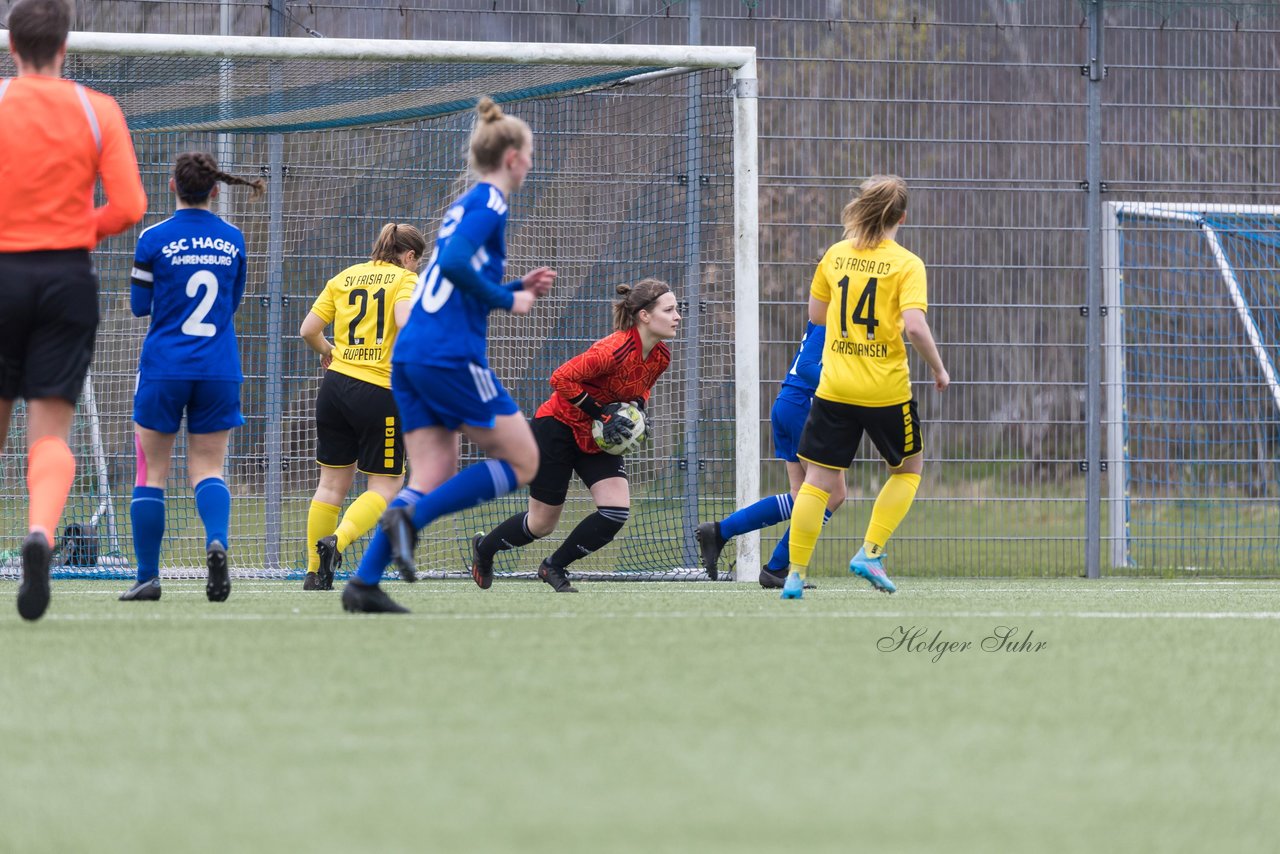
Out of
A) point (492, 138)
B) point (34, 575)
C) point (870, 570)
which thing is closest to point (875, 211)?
point (870, 570)

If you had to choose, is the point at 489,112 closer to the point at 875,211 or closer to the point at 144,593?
the point at 875,211

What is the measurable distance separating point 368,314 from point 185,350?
174 centimetres

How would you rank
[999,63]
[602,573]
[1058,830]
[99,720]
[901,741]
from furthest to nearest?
[999,63] → [602,573] → [99,720] → [901,741] → [1058,830]

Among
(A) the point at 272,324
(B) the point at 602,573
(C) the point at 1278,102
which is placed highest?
(C) the point at 1278,102

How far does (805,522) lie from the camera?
6418 mm

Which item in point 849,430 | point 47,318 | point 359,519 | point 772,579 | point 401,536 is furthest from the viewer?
point 772,579

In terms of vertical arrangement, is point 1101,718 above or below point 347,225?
below

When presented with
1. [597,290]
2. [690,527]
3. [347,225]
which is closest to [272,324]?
[347,225]

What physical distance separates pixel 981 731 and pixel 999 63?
7681mm

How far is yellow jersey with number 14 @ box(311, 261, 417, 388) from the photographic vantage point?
7.50 m

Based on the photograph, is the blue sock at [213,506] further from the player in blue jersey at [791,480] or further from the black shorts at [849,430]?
the player in blue jersey at [791,480]

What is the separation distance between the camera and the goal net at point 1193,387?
391 inches

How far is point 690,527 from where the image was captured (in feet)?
30.3

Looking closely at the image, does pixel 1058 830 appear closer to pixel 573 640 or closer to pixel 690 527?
pixel 573 640
